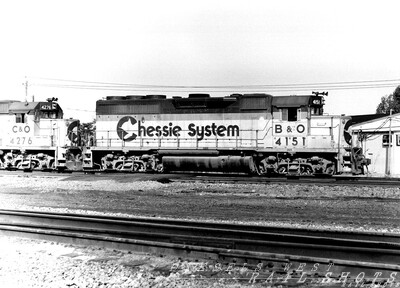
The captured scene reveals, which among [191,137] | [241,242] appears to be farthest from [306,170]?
[241,242]

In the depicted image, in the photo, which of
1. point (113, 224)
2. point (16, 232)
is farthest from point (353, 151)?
point (16, 232)

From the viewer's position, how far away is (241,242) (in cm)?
718

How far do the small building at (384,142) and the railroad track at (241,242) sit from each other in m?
20.2

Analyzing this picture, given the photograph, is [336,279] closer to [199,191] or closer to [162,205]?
[162,205]

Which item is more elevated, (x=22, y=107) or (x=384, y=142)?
(x=22, y=107)

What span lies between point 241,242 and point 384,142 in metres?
22.9

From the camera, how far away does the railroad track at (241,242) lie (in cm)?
593

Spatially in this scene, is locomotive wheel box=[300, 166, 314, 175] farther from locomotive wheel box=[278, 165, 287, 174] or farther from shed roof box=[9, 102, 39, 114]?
shed roof box=[9, 102, 39, 114]

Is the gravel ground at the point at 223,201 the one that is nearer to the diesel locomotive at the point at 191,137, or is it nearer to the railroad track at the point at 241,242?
the railroad track at the point at 241,242

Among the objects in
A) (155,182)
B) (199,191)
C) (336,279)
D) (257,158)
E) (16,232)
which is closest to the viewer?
(336,279)

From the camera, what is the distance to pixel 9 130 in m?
24.5

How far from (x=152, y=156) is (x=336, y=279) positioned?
16.6m

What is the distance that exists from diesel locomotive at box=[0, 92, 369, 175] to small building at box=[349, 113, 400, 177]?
26.2 feet

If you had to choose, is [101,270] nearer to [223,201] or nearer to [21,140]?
[223,201]
